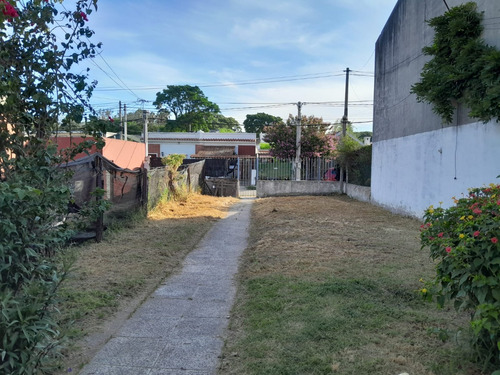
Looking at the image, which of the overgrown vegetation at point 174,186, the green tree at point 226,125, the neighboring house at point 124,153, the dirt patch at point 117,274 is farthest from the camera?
the green tree at point 226,125

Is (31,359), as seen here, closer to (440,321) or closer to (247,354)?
(247,354)

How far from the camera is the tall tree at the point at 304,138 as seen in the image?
2916 centimetres

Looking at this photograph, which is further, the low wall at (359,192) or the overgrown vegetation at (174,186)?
the low wall at (359,192)

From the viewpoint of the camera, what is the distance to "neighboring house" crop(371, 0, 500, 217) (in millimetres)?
8609

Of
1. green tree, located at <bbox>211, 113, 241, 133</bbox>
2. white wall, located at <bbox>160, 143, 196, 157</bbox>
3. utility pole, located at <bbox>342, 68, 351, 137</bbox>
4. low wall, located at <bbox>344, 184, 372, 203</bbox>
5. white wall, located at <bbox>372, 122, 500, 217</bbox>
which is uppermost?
green tree, located at <bbox>211, 113, 241, 133</bbox>

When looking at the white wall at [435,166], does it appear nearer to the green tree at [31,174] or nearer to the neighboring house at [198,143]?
the green tree at [31,174]

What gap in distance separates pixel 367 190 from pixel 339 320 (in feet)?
46.4

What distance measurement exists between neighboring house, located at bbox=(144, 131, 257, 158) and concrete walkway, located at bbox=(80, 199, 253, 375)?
→ 1368 inches

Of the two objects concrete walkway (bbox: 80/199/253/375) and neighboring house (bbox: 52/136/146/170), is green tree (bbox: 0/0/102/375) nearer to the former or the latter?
concrete walkway (bbox: 80/199/253/375)

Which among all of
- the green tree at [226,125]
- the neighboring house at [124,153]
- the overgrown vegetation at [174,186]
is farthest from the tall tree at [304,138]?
the green tree at [226,125]

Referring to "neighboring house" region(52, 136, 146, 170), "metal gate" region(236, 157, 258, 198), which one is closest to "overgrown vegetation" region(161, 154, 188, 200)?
"neighboring house" region(52, 136, 146, 170)

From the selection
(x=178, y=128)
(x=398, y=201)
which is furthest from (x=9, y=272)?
(x=178, y=128)

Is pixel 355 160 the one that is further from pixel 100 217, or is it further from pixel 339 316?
pixel 339 316

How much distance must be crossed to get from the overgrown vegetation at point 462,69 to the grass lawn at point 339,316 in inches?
136
